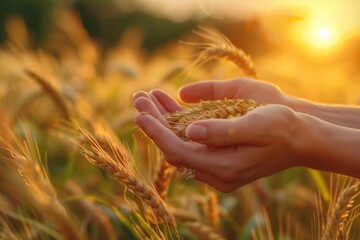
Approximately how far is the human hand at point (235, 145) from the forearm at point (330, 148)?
38mm

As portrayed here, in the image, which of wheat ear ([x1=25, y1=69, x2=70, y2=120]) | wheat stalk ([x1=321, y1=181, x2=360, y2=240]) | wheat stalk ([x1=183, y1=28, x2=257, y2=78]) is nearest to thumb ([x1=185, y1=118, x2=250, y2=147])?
wheat stalk ([x1=321, y1=181, x2=360, y2=240])

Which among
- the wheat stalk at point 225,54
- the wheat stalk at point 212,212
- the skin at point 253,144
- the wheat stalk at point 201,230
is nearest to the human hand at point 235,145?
the skin at point 253,144

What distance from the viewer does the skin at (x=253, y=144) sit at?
1247 mm

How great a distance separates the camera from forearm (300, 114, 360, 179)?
53.4 inches

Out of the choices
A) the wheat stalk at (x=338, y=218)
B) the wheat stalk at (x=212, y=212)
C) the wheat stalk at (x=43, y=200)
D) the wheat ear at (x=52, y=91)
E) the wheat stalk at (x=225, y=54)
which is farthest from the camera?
the wheat ear at (x=52, y=91)

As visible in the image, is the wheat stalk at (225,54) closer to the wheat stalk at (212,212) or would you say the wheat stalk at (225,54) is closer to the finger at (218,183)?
the wheat stalk at (212,212)

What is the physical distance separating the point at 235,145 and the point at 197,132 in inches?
5.4

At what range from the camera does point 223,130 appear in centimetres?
124

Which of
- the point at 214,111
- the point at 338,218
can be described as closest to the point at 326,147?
the point at 338,218

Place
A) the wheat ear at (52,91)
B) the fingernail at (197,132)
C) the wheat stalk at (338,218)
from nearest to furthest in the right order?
the fingernail at (197,132) < the wheat stalk at (338,218) < the wheat ear at (52,91)

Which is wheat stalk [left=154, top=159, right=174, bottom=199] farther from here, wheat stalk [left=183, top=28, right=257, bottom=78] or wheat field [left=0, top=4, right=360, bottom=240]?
wheat stalk [left=183, top=28, right=257, bottom=78]

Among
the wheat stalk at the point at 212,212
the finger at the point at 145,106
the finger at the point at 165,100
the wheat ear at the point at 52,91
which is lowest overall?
the wheat stalk at the point at 212,212

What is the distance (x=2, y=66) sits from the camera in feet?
11.5

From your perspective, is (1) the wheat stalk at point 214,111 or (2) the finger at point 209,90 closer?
(1) the wheat stalk at point 214,111
